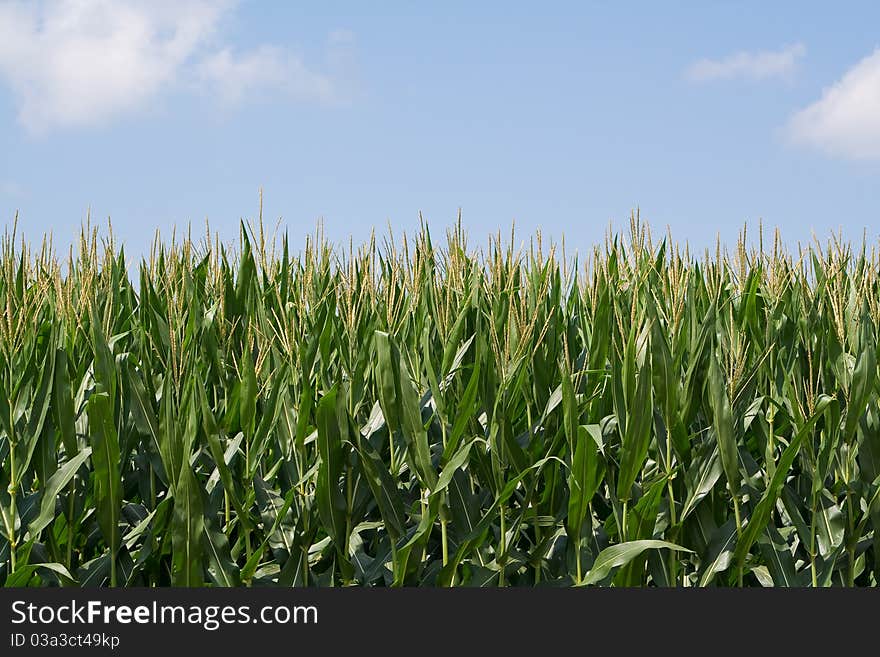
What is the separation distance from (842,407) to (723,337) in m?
0.63

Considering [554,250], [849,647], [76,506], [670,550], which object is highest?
[554,250]

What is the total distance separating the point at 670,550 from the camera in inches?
133

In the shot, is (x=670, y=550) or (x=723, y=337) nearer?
(x=670, y=550)

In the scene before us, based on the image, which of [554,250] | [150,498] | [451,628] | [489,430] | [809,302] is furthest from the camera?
[554,250]

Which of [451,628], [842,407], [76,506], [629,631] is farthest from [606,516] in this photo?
[76,506]

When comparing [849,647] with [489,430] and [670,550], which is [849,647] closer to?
[670,550]

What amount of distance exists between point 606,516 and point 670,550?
0.36 meters

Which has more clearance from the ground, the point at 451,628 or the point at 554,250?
the point at 554,250

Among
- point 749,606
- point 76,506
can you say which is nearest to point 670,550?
point 749,606

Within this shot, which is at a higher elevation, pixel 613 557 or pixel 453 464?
pixel 453 464

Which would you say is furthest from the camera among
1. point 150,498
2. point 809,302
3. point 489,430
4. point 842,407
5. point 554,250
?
point 554,250

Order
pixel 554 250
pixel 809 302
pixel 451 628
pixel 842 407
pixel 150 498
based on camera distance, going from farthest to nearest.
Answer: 1. pixel 554 250
2. pixel 809 302
3. pixel 842 407
4. pixel 150 498
5. pixel 451 628

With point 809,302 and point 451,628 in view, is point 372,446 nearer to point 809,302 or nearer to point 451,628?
point 451,628

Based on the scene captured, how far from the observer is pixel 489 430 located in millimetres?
3303
